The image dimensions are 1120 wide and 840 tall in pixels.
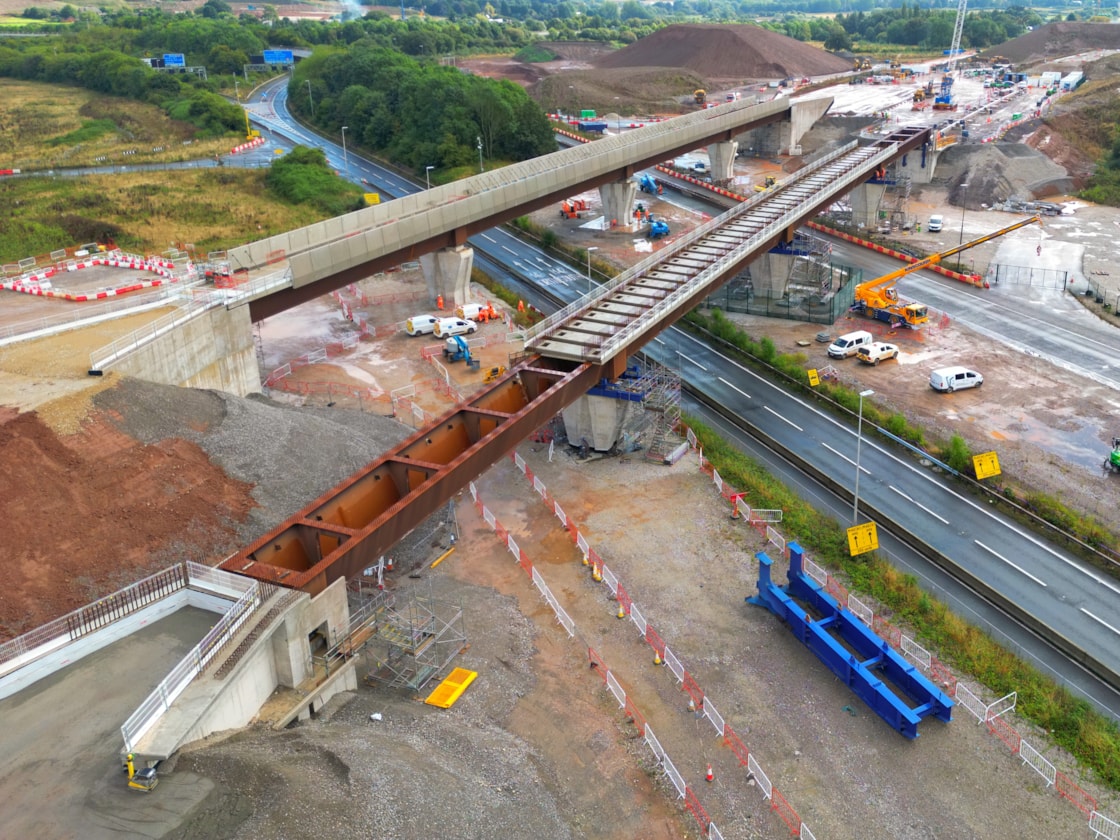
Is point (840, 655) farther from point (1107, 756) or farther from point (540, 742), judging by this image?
point (540, 742)

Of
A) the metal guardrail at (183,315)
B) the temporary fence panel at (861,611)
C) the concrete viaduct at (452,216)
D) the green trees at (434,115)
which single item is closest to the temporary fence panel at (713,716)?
the temporary fence panel at (861,611)

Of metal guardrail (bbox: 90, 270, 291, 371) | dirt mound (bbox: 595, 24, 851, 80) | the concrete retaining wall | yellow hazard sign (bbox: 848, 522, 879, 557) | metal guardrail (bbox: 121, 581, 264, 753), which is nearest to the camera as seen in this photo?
metal guardrail (bbox: 121, 581, 264, 753)

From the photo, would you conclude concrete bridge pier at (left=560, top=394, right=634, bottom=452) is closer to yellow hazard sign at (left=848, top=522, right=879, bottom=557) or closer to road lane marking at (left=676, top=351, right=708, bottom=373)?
yellow hazard sign at (left=848, top=522, right=879, bottom=557)

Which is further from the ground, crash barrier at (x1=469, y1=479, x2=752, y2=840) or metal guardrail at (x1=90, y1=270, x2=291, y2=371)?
metal guardrail at (x1=90, y1=270, x2=291, y2=371)

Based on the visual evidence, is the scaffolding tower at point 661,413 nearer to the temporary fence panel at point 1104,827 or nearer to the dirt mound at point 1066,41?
the temporary fence panel at point 1104,827

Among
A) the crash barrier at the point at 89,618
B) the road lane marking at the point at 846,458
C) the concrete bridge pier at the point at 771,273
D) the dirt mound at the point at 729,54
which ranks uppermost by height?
the dirt mound at the point at 729,54

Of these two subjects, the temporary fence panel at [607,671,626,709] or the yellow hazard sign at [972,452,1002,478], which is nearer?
the temporary fence panel at [607,671,626,709]

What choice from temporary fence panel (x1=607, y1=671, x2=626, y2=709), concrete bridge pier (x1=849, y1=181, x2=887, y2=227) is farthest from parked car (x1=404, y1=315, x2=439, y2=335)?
concrete bridge pier (x1=849, y1=181, x2=887, y2=227)

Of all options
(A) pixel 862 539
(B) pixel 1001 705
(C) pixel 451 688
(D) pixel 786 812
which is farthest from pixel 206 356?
(B) pixel 1001 705
